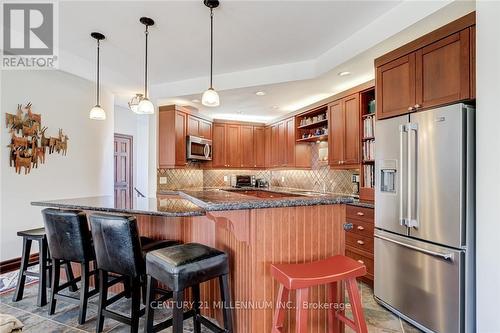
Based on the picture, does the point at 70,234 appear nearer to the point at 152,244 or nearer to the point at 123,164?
the point at 152,244

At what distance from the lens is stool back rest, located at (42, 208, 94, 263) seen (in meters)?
2.14

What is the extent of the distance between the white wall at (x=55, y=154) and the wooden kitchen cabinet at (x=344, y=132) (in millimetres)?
3843

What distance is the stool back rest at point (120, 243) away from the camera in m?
1.85

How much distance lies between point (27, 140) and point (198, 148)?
8.22 feet

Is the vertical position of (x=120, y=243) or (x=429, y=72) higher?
(x=429, y=72)

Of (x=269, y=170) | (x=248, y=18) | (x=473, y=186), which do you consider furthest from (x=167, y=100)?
(x=473, y=186)

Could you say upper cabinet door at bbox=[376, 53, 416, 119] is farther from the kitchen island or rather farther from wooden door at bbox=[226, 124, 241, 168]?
wooden door at bbox=[226, 124, 241, 168]

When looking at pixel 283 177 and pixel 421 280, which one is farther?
pixel 283 177

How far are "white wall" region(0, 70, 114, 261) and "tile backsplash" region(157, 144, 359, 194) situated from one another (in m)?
1.10

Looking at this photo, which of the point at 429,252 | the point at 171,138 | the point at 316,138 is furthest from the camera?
the point at 316,138

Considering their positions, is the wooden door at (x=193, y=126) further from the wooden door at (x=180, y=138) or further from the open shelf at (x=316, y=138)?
the open shelf at (x=316, y=138)

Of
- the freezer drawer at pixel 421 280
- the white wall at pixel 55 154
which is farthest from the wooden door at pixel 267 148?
the freezer drawer at pixel 421 280

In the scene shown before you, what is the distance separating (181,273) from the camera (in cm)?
157

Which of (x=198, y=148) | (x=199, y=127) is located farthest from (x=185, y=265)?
(x=199, y=127)
